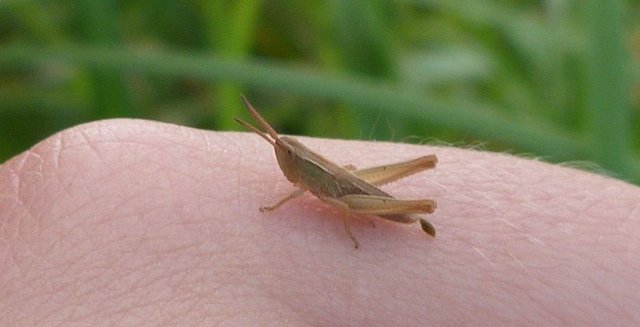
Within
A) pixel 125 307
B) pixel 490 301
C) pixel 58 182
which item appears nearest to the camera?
pixel 125 307

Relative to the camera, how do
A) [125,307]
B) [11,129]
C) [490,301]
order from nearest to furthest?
1. [125,307]
2. [490,301]
3. [11,129]

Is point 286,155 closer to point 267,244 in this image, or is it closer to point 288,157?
point 288,157

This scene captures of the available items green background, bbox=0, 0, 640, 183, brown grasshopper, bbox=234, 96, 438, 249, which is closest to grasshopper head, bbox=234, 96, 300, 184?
brown grasshopper, bbox=234, 96, 438, 249

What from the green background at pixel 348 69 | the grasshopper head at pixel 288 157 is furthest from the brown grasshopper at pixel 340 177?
the green background at pixel 348 69

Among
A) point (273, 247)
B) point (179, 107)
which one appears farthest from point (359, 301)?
point (179, 107)

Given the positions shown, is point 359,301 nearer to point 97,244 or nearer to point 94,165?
point 97,244

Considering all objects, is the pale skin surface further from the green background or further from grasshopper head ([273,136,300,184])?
the green background

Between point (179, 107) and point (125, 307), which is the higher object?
point (125, 307)
